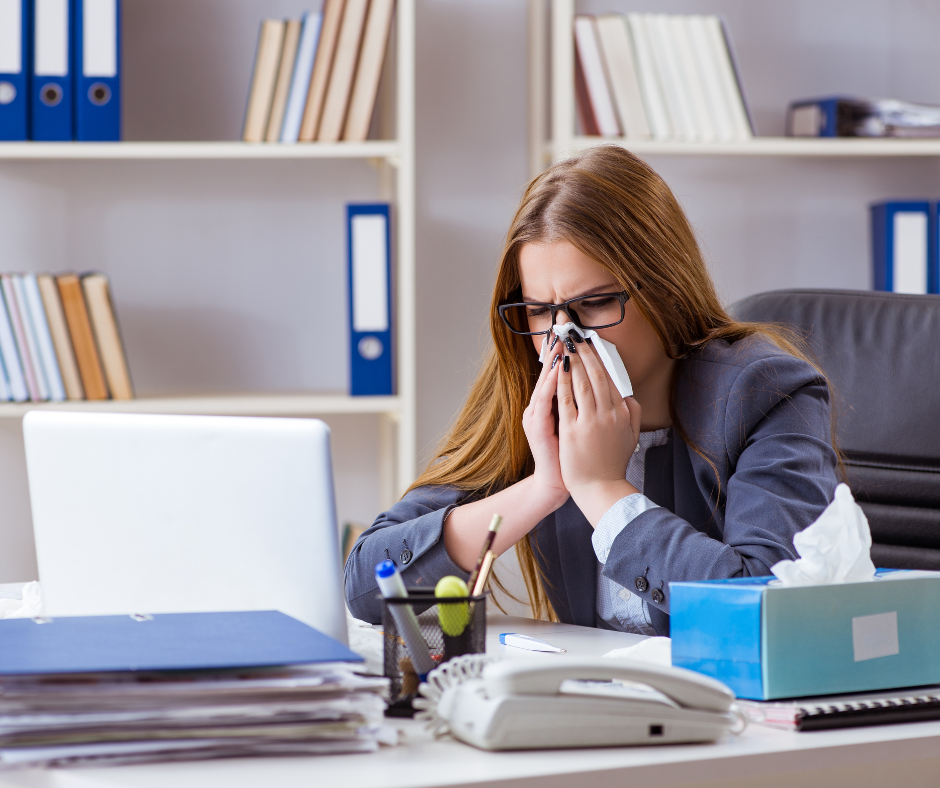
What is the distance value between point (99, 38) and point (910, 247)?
5.67 ft

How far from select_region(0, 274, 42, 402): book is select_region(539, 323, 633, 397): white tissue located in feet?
4.05

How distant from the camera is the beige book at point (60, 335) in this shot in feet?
6.64

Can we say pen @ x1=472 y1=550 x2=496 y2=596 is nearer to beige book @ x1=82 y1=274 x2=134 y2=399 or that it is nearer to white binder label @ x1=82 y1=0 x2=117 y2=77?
beige book @ x1=82 y1=274 x2=134 y2=399

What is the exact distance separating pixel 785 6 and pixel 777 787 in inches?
88.4

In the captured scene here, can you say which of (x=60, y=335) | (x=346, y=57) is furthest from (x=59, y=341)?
(x=346, y=57)

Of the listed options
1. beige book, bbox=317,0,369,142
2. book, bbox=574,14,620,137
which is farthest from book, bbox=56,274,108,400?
book, bbox=574,14,620,137

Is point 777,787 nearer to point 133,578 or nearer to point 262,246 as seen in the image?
point 133,578

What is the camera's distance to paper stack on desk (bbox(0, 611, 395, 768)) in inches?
24.1

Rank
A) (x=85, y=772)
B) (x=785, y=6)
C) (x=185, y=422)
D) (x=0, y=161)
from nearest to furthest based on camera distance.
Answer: (x=85, y=772)
(x=185, y=422)
(x=0, y=161)
(x=785, y=6)

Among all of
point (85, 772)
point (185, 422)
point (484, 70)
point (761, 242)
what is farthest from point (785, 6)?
point (85, 772)

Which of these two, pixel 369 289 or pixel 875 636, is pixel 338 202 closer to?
pixel 369 289

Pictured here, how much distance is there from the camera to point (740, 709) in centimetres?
68

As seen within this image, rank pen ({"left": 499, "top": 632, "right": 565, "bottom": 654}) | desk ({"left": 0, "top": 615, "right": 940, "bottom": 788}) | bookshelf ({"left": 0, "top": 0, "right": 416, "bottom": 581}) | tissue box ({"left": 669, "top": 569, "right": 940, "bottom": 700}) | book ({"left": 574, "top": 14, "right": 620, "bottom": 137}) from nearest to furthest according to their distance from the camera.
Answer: desk ({"left": 0, "top": 615, "right": 940, "bottom": 788})
tissue box ({"left": 669, "top": 569, "right": 940, "bottom": 700})
pen ({"left": 499, "top": 632, "right": 565, "bottom": 654})
book ({"left": 574, "top": 14, "right": 620, "bottom": 137})
bookshelf ({"left": 0, "top": 0, "right": 416, "bottom": 581})

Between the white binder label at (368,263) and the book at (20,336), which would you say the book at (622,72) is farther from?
the book at (20,336)
